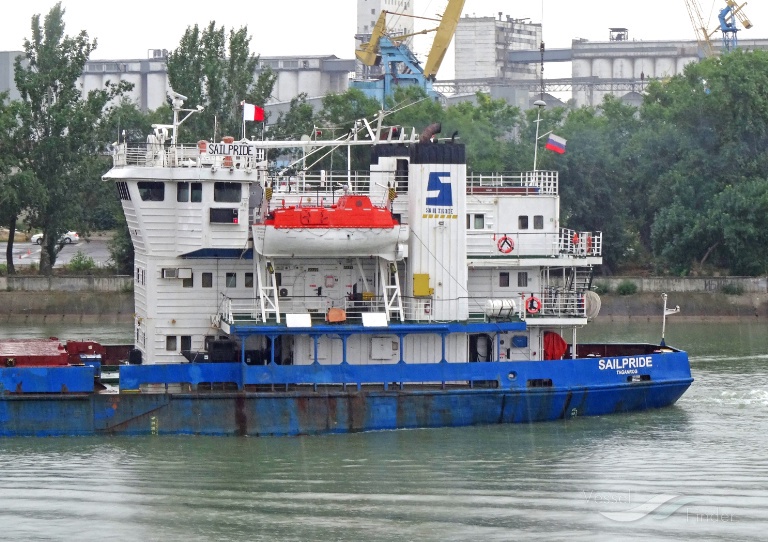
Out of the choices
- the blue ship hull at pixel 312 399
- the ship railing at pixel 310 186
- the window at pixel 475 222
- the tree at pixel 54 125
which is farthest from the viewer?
the tree at pixel 54 125

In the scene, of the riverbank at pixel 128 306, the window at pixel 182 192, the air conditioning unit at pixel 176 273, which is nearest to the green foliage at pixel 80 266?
the riverbank at pixel 128 306

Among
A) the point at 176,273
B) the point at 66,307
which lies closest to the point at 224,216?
the point at 176,273

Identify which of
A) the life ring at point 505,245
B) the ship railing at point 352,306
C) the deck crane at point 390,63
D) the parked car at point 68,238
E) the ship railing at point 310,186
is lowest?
the ship railing at point 352,306

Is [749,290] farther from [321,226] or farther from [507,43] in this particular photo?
[507,43]

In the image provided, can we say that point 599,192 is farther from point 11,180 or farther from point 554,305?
point 554,305

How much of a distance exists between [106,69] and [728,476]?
109943mm

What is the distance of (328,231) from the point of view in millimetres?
28766

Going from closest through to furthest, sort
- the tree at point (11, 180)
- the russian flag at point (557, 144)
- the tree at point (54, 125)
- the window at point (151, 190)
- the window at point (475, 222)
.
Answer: the window at point (151, 190) → the window at point (475, 222) → the russian flag at point (557, 144) → the tree at point (11, 180) → the tree at point (54, 125)

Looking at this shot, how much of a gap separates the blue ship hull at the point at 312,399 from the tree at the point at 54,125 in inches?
1029

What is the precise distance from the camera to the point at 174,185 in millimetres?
29172

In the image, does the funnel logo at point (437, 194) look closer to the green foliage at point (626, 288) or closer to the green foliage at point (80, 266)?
the green foliage at point (626, 288)

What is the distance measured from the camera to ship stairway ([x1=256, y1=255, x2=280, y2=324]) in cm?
2895

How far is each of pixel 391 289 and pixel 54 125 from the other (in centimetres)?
2744

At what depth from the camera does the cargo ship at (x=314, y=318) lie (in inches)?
1128
